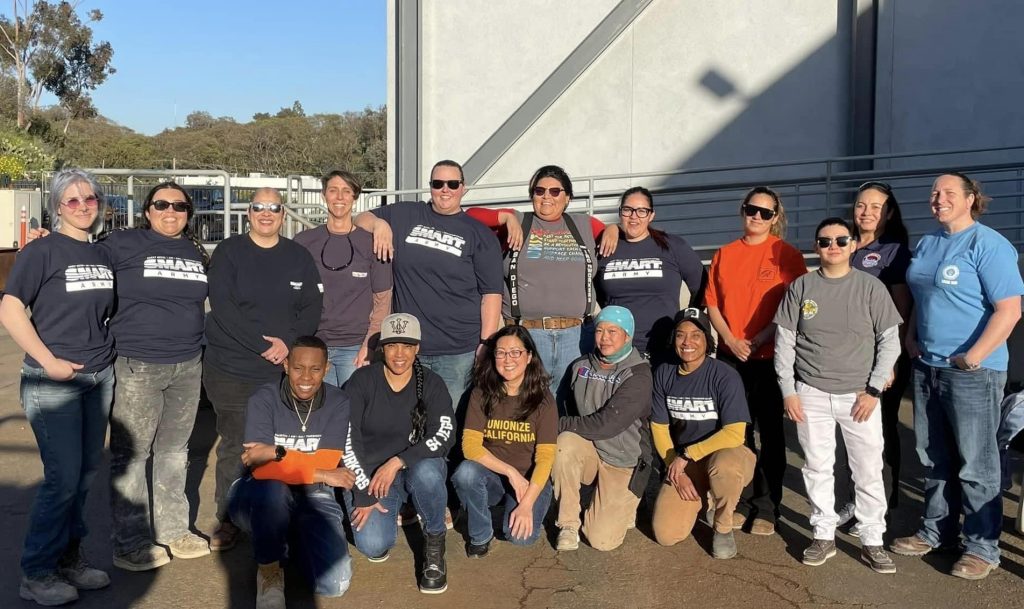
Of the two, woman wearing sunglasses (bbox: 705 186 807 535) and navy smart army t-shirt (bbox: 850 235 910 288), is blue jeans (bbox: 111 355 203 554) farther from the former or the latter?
navy smart army t-shirt (bbox: 850 235 910 288)

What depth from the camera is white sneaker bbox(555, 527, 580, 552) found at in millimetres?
5090

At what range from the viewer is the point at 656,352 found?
18.2 ft

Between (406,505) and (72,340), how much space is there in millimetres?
2182

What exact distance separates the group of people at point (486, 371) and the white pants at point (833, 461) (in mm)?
12

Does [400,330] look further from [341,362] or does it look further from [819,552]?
[819,552]

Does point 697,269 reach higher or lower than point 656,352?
higher

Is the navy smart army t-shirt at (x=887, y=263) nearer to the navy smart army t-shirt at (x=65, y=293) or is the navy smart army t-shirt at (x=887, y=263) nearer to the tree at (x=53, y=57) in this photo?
the navy smart army t-shirt at (x=65, y=293)

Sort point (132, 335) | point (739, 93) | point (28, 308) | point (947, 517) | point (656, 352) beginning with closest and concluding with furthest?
point (28, 308) → point (132, 335) → point (947, 517) → point (656, 352) → point (739, 93)

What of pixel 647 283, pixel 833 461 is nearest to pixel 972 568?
pixel 833 461

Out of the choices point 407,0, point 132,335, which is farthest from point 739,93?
point 132,335

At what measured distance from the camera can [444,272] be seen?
17.4 feet

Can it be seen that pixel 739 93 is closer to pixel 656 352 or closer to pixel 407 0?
pixel 407 0

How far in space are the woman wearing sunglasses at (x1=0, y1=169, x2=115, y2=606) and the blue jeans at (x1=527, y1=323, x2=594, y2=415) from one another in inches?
95.7

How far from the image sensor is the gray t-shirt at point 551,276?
5.45m
